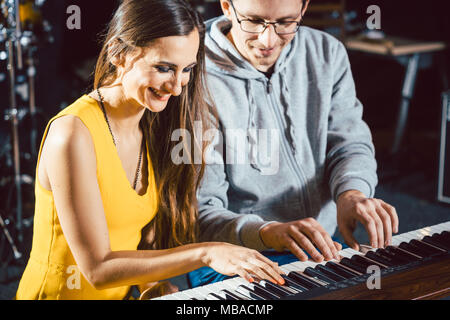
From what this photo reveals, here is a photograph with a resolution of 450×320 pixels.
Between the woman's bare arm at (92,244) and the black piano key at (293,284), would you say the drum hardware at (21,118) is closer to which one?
the woman's bare arm at (92,244)

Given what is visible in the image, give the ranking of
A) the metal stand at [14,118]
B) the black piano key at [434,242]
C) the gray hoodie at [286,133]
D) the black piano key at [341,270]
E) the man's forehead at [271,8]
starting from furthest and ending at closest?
the metal stand at [14,118]
the gray hoodie at [286,133]
the man's forehead at [271,8]
the black piano key at [434,242]
the black piano key at [341,270]

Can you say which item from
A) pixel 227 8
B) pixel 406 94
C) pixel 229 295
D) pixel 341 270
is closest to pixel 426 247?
pixel 341 270

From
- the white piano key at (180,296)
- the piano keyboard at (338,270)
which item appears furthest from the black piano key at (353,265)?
the white piano key at (180,296)

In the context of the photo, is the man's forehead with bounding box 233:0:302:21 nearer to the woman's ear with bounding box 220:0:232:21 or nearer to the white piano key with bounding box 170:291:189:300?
the woman's ear with bounding box 220:0:232:21

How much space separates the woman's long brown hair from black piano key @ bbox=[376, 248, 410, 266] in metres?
0.44

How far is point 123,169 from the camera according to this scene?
125cm

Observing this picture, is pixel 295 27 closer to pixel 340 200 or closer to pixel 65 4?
pixel 340 200

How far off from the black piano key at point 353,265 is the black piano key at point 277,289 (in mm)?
166

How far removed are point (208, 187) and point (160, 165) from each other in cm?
15

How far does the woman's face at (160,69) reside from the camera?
1098mm

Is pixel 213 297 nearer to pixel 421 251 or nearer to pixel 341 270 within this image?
pixel 341 270

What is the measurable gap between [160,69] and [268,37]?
1.38ft

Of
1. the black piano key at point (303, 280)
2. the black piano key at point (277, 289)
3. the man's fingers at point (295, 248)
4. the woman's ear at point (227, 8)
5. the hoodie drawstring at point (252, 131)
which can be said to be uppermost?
the woman's ear at point (227, 8)

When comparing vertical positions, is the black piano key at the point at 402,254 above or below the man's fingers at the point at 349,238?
above
